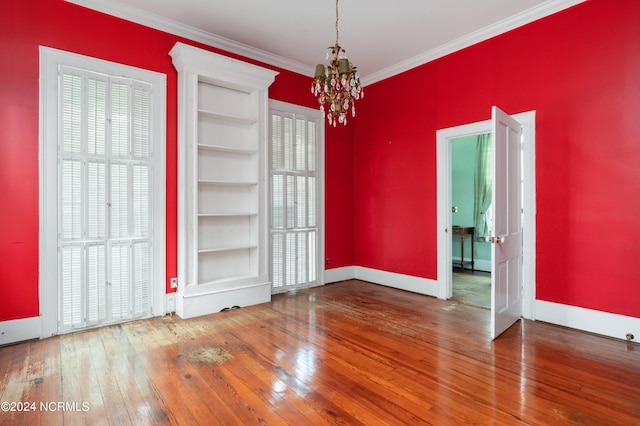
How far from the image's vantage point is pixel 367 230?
5.63 meters

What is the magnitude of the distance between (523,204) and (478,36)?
2.12 m

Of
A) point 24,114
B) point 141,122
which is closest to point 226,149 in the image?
point 141,122

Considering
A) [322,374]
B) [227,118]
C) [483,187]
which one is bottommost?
[322,374]

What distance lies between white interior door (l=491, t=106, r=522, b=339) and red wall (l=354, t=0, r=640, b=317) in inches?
9.6

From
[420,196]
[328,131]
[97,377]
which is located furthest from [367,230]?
[97,377]

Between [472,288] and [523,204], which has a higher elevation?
[523,204]

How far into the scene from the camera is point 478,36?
13.4 feet

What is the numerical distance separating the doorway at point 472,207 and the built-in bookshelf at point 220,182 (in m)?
3.78

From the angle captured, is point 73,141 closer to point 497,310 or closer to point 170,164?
point 170,164

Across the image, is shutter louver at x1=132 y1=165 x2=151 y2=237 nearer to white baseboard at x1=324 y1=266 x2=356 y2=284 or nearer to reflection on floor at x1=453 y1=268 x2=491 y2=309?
white baseboard at x1=324 y1=266 x2=356 y2=284

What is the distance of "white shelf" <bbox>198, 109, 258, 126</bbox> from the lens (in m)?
4.04

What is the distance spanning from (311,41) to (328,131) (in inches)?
58.4

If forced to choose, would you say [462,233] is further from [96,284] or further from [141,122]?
[96,284]

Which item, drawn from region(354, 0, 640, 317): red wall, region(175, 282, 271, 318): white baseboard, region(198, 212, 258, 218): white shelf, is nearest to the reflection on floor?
region(354, 0, 640, 317): red wall
